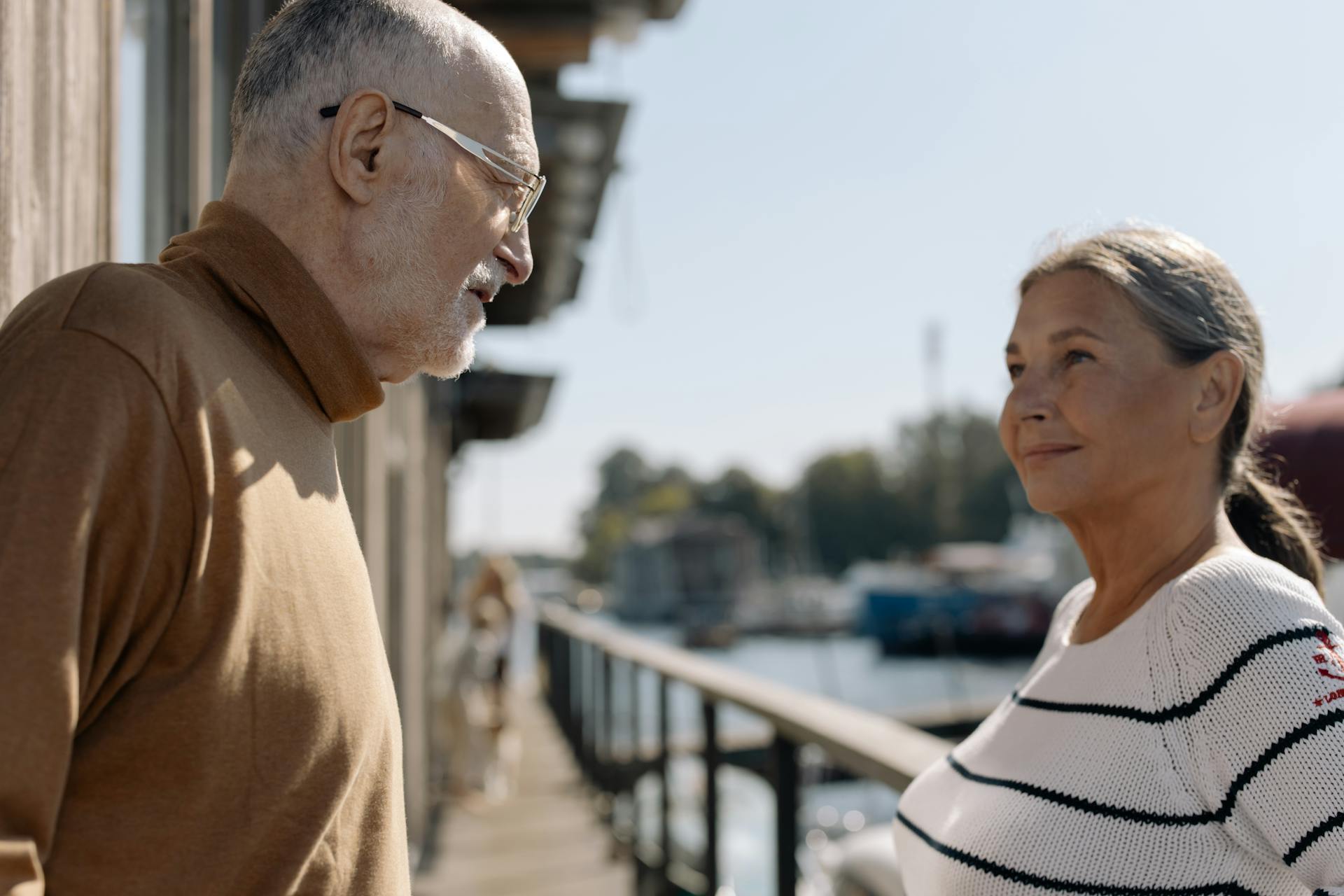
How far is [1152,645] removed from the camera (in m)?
1.37

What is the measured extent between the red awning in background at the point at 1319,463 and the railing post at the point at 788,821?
1.23 metres

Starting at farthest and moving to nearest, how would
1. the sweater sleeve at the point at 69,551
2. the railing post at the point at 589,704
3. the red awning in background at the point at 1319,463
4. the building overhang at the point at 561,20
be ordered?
the railing post at the point at 589,704 → the building overhang at the point at 561,20 → the red awning in background at the point at 1319,463 → the sweater sleeve at the point at 69,551

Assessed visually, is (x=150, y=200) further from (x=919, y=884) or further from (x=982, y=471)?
(x=982, y=471)

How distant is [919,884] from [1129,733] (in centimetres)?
41

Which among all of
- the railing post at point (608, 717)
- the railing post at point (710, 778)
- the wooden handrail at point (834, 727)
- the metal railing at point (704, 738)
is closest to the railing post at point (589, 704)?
Answer: the metal railing at point (704, 738)

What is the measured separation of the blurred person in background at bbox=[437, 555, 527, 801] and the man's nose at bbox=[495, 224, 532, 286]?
570 centimetres

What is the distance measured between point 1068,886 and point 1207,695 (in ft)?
0.97

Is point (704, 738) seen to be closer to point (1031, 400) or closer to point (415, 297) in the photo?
point (1031, 400)

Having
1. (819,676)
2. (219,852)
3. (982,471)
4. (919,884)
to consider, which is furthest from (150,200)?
(982,471)

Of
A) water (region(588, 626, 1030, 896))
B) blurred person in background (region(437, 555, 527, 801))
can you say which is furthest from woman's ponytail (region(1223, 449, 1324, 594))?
blurred person in background (region(437, 555, 527, 801))

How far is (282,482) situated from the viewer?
0.98 metres

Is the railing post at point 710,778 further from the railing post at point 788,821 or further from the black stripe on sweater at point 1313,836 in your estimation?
the black stripe on sweater at point 1313,836

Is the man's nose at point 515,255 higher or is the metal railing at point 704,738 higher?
the man's nose at point 515,255

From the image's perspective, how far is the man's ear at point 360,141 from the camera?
1120 millimetres
